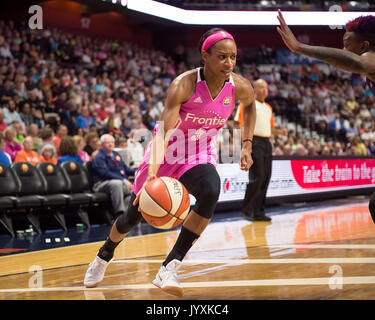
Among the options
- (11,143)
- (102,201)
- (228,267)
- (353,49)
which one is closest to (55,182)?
(102,201)

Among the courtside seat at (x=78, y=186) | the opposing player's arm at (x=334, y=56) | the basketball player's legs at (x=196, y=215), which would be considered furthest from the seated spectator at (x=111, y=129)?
the opposing player's arm at (x=334, y=56)

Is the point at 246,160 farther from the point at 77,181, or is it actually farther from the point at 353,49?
the point at 77,181

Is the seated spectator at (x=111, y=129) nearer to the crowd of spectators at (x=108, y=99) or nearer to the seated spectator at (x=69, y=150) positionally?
the crowd of spectators at (x=108, y=99)

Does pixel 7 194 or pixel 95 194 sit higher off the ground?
pixel 7 194

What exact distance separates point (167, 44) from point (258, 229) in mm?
16803

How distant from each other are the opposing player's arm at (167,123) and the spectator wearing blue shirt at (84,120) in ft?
28.3

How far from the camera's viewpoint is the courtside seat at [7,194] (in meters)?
7.78

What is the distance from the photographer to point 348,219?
944 centimetres

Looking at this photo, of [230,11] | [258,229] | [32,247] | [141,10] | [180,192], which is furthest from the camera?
[230,11]

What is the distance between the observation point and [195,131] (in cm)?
430

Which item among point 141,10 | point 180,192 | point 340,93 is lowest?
point 180,192

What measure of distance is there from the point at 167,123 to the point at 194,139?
0.41 metres
